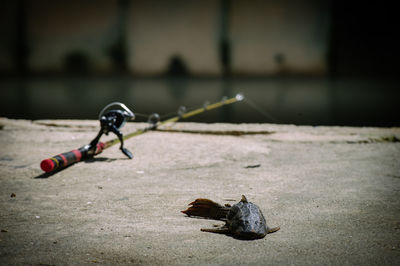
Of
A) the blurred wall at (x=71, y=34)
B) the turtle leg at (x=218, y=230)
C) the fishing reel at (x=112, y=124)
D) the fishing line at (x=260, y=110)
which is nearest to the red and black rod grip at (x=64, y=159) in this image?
the fishing reel at (x=112, y=124)

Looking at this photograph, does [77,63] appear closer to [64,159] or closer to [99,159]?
[99,159]

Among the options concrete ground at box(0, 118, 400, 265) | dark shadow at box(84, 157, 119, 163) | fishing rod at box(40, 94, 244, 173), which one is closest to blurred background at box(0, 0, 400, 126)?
concrete ground at box(0, 118, 400, 265)

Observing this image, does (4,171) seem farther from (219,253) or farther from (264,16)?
(264,16)

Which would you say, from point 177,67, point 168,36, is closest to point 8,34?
point 168,36

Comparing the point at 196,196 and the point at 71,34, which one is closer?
the point at 196,196

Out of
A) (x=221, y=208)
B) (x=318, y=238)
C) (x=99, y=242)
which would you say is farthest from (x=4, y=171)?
(x=318, y=238)

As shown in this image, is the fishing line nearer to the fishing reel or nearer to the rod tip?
the rod tip
